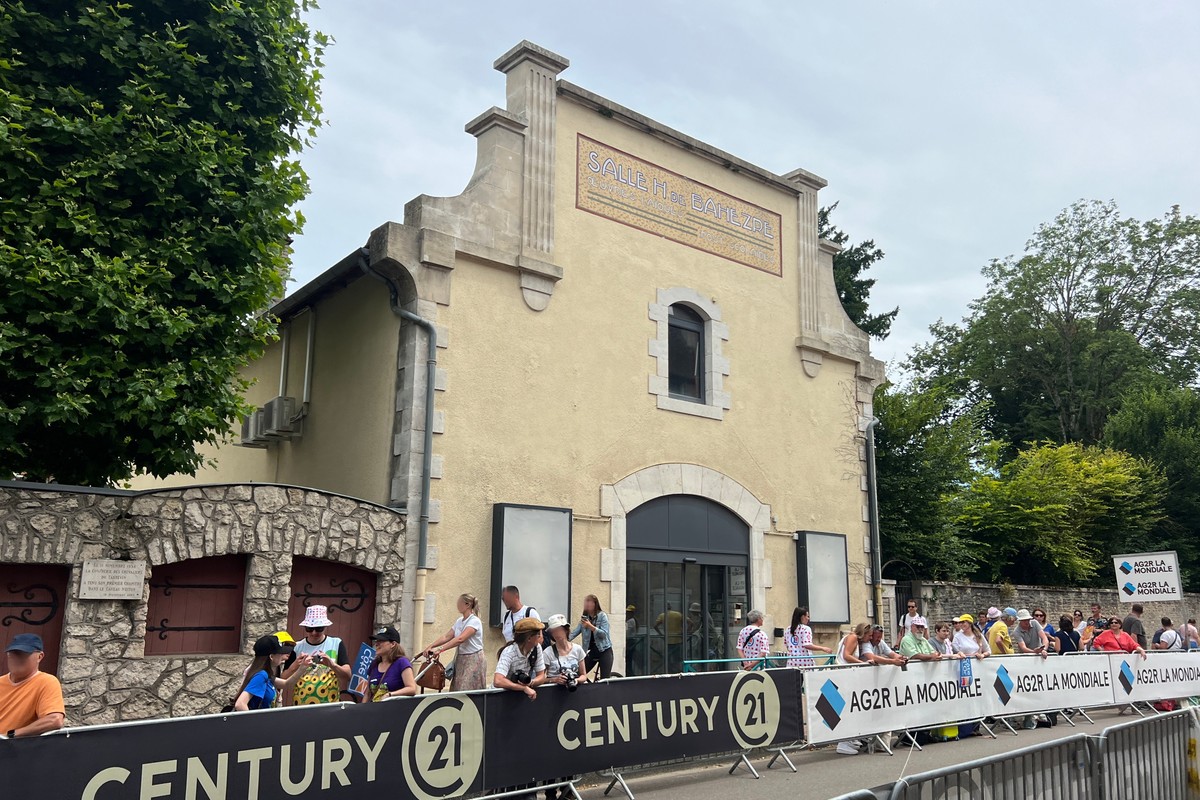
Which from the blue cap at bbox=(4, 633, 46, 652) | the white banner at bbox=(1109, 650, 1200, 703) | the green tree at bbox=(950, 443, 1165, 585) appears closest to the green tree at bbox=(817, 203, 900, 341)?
the green tree at bbox=(950, 443, 1165, 585)

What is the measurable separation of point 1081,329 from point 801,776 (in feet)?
114

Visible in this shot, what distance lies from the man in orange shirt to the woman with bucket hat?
1953 millimetres

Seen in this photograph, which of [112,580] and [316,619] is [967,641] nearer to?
[316,619]

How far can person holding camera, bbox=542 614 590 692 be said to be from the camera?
8.27 m

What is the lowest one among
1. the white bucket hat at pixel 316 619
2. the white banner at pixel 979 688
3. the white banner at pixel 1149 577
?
the white banner at pixel 979 688

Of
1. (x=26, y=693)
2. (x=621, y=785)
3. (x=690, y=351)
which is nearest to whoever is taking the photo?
(x=26, y=693)

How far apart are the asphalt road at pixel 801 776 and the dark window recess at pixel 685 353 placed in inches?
223

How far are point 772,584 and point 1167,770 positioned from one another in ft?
28.0

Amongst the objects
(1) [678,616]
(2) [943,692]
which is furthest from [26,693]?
(2) [943,692]

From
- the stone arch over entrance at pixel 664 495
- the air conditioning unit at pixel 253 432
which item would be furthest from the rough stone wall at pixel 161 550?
the air conditioning unit at pixel 253 432

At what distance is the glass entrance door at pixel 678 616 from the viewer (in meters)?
13.5

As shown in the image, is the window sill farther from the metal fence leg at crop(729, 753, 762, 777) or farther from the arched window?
the metal fence leg at crop(729, 753, 762, 777)

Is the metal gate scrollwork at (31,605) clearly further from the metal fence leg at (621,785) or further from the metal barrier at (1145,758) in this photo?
the metal barrier at (1145,758)

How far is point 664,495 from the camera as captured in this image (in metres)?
14.0
